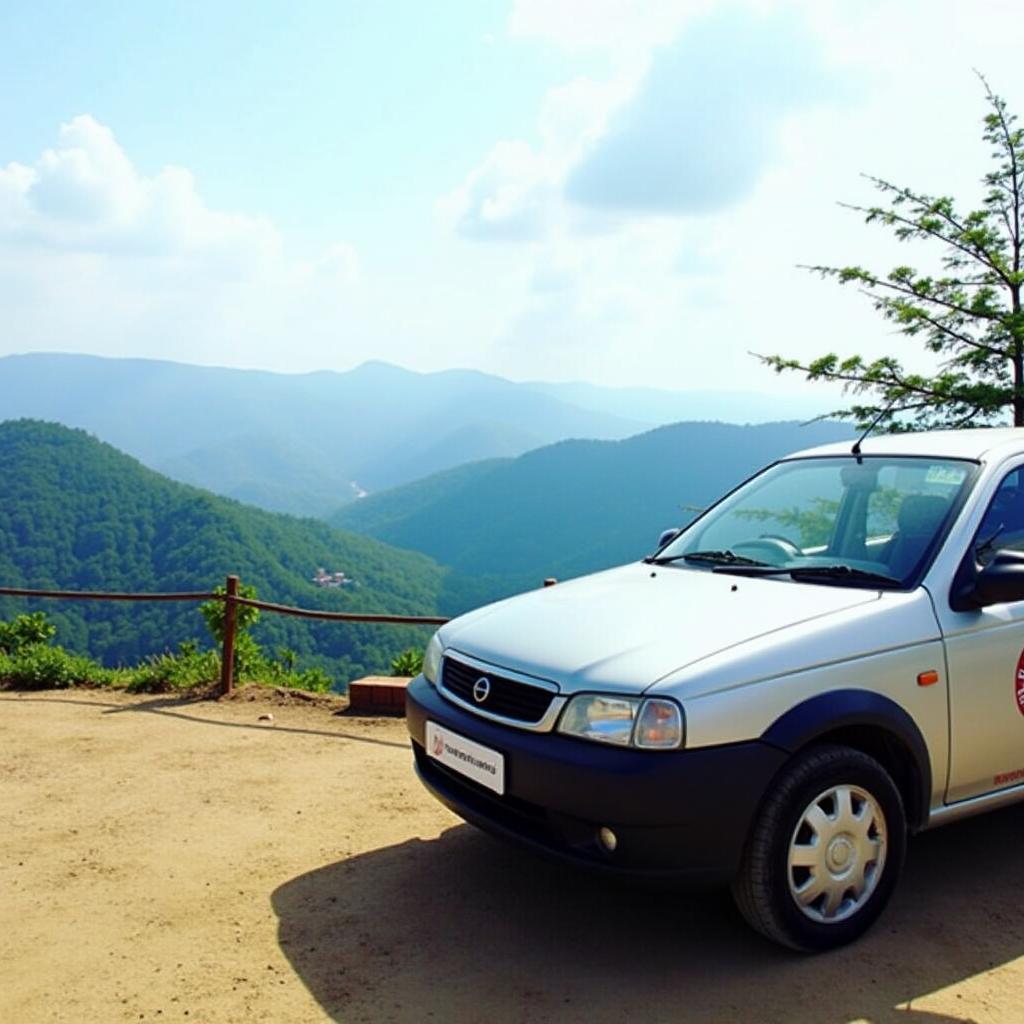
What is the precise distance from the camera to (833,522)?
392cm

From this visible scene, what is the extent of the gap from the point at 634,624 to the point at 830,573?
0.79 m

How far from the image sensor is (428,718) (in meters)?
3.47

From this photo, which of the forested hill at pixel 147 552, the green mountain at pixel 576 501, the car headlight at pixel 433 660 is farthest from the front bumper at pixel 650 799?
the green mountain at pixel 576 501

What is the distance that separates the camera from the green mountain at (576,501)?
142250 millimetres

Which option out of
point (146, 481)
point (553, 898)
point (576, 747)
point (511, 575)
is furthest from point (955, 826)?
point (511, 575)

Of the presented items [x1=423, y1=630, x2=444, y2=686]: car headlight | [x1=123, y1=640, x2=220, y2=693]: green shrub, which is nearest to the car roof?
[x1=423, y1=630, x2=444, y2=686]: car headlight

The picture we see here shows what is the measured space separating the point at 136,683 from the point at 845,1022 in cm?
626

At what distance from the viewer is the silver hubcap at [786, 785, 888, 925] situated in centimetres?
293

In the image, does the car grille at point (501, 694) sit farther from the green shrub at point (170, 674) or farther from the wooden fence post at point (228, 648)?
the green shrub at point (170, 674)

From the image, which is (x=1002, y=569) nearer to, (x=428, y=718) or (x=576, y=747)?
(x=576, y=747)

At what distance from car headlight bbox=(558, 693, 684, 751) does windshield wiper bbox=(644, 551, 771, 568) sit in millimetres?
1148

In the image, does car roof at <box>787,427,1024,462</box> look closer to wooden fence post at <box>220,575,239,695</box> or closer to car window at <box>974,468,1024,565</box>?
car window at <box>974,468,1024,565</box>

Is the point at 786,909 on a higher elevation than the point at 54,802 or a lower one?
higher

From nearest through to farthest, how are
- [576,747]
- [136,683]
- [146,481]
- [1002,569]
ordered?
[576,747] < [1002,569] < [136,683] < [146,481]
